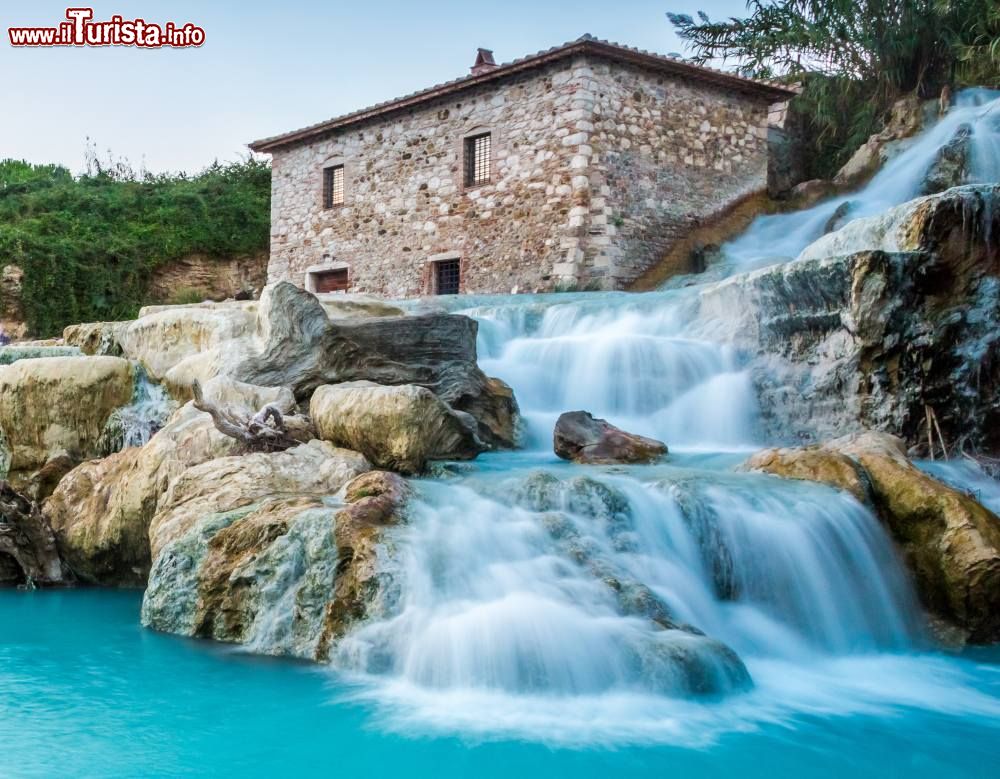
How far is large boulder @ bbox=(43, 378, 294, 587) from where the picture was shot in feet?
23.8

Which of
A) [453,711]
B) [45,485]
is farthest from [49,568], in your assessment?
[453,711]

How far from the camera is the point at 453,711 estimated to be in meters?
4.57

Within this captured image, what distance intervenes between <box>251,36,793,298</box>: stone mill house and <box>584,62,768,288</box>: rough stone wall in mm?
24

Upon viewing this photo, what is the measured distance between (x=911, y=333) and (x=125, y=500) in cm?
639

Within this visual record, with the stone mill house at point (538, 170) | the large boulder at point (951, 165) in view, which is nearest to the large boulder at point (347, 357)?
the stone mill house at point (538, 170)

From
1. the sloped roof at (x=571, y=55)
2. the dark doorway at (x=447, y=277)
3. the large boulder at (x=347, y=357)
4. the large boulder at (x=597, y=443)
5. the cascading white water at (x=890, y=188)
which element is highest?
the sloped roof at (x=571, y=55)

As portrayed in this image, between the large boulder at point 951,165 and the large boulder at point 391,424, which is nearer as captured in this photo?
the large boulder at point 391,424

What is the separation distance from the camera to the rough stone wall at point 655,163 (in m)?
15.4

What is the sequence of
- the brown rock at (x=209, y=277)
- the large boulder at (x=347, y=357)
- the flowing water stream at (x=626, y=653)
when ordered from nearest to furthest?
1. the flowing water stream at (x=626, y=653)
2. the large boulder at (x=347, y=357)
3. the brown rock at (x=209, y=277)

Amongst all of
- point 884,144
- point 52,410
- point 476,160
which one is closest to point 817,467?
point 52,410

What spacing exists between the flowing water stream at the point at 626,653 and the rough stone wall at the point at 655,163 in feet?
27.5

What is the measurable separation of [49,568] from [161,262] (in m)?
15.0

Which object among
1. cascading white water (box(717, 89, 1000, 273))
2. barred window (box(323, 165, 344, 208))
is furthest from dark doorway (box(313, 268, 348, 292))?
cascading white water (box(717, 89, 1000, 273))

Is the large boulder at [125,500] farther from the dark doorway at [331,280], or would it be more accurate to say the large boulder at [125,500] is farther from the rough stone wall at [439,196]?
the dark doorway at [331,280]
